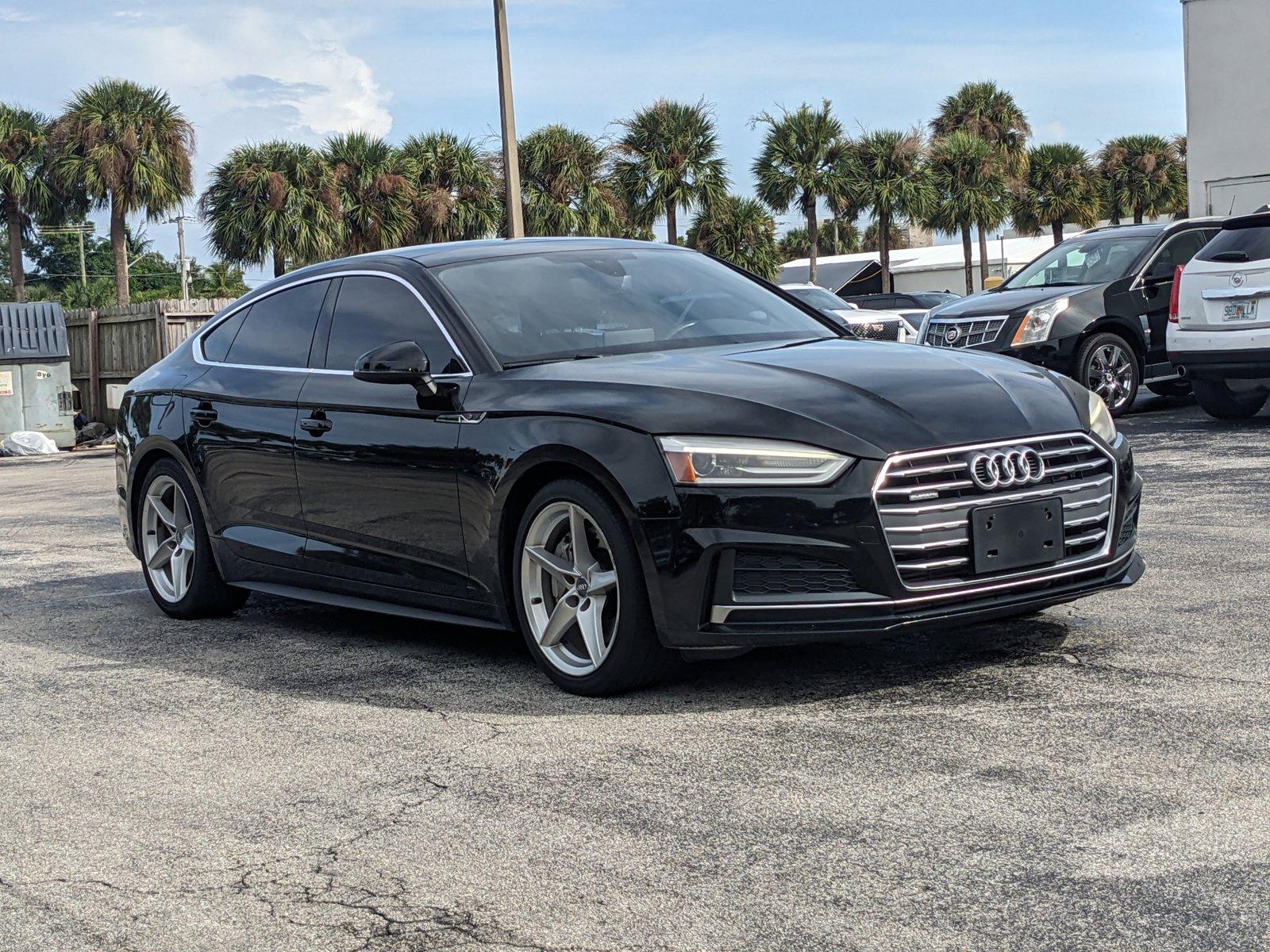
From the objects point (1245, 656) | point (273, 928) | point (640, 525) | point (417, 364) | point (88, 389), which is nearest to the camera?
point (273, 928)

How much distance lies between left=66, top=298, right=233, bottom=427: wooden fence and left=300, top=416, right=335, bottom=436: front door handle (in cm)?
1925

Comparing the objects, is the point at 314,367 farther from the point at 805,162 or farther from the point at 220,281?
the point at 220,281

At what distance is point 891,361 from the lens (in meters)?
5.39

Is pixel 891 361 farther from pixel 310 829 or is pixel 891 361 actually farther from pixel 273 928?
pixel 273 928

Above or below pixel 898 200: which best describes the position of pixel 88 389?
below

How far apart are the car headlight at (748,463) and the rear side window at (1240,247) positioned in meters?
8.75

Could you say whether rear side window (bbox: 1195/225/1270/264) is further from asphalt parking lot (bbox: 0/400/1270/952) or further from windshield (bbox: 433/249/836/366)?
windshield (bbox: 433/249/836/366)

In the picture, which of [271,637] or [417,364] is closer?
[417,364]

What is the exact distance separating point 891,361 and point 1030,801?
1933 mm

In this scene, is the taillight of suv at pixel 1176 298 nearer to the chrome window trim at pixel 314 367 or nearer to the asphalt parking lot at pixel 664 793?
Answer: the asphalt parking lot at pixel 664 793

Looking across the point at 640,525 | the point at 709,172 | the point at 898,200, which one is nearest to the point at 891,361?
the point at 640,525

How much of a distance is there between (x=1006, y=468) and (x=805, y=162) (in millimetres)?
57649

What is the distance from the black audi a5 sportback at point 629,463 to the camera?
4766 mm

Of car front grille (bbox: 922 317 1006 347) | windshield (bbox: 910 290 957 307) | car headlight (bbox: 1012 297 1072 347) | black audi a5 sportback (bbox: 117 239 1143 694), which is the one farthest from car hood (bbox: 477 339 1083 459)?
windshield (bbox: 910 290 957 307)
